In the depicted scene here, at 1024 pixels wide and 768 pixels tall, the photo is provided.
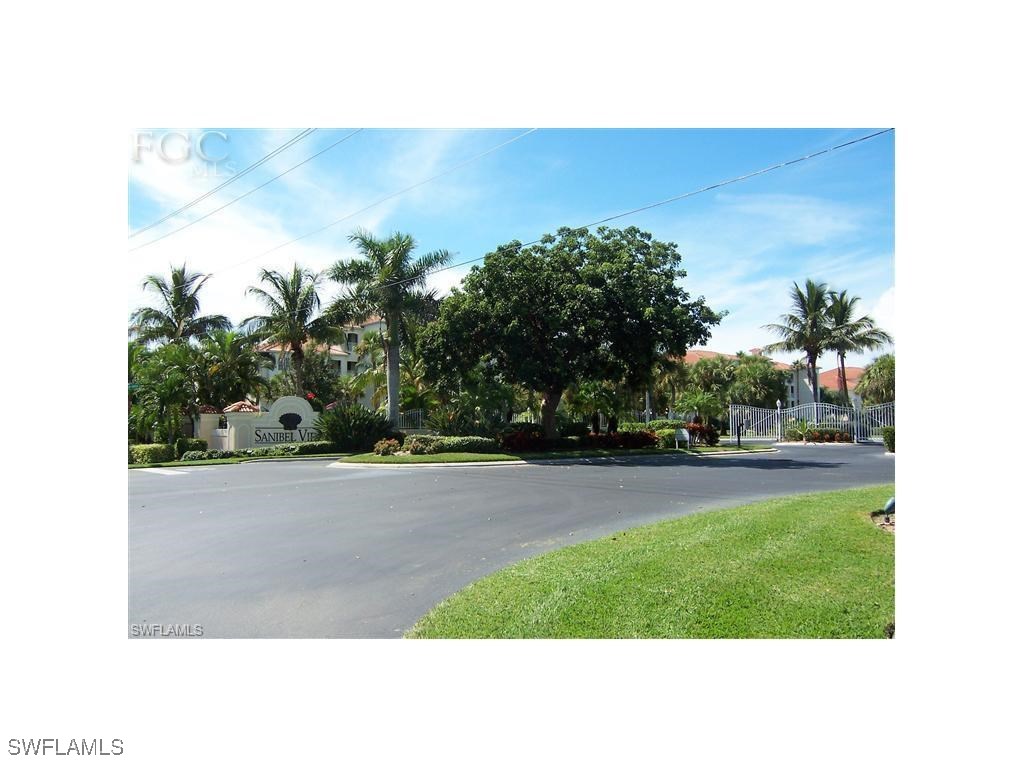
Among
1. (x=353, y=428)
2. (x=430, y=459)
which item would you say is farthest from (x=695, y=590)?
(x=353, y=428)

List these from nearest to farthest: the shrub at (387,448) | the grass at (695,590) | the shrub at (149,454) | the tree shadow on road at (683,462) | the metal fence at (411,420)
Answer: the grass at (695,590)
the tree shadow on road at (683,462)
the shrub at (387,448)
the shrub at (149,454)
the metal fence at (411,420)

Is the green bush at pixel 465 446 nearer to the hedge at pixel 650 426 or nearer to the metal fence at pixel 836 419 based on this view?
the hedge at pixel 650 426

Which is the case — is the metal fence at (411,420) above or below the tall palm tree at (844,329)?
below

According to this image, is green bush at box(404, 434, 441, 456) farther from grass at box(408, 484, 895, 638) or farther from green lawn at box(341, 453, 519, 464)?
grass at box(408, 484, 895, 638)

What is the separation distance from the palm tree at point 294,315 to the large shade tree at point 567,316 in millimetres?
9366

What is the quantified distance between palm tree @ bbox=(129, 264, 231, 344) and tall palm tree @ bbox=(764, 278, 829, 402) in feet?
101

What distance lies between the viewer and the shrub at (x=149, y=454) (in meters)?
22.4

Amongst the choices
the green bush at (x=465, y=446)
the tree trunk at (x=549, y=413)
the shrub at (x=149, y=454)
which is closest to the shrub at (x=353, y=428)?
the green bush at (x=465, y=446)

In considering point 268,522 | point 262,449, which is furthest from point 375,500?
point 262,449

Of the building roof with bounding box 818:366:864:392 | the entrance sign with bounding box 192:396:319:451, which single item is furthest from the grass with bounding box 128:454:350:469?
the building roof with bounding box 818:366:864:392

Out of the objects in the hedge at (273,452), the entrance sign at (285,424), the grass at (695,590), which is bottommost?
the hedge at (273,452)

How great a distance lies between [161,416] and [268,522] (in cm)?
1898

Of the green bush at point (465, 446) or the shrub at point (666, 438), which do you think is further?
the shrub at point (666, 438)

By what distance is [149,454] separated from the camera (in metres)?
22.7
